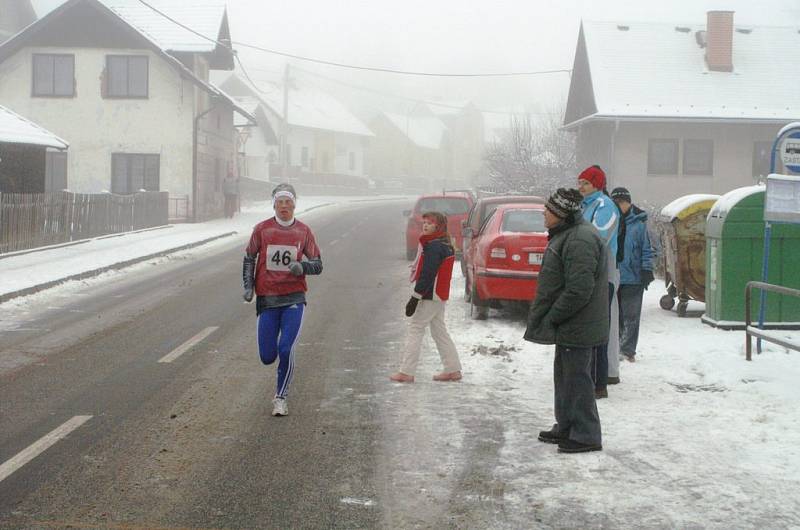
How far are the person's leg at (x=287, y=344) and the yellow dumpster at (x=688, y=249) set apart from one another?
23.5ft

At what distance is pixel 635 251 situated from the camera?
31.1 feet

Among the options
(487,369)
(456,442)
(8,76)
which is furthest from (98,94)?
(456,442)

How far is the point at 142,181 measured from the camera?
36.7m

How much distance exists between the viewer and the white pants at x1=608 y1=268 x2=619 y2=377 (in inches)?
328

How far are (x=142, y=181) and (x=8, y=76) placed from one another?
6411 millimetres

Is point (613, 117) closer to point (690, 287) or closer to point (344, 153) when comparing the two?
point (690, 287)

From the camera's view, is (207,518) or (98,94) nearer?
(207,518)

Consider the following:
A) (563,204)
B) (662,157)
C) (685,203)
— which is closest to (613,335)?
(563,204)

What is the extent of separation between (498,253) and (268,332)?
5218mm

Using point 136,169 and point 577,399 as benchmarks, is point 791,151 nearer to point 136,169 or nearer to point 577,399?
point 577,399

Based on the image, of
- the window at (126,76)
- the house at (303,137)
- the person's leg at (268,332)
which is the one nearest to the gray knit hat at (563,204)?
the person's leg at (268,332)

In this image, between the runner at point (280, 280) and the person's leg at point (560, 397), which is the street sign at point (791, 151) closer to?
the person's leg at point (560, 397)

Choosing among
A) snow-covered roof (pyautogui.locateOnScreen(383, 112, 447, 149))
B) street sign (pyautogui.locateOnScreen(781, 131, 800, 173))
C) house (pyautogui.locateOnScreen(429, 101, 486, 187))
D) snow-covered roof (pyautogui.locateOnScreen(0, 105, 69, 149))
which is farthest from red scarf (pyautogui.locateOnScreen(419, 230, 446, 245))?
house (pyautogui.locateOnScreen(429, 101, 486, 187))

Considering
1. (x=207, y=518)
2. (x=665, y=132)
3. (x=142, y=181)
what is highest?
(x=665, y=132)
